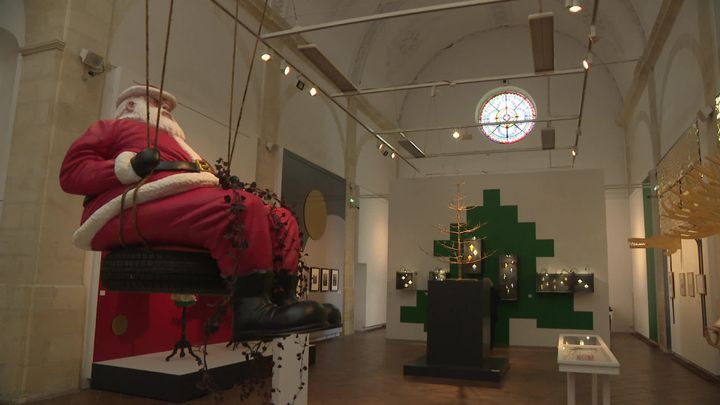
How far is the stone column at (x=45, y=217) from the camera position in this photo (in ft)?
16.9

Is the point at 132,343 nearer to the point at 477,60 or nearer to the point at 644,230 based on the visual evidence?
the point at 644,230

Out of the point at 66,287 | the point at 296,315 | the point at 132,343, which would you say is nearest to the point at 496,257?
the point at 132,343

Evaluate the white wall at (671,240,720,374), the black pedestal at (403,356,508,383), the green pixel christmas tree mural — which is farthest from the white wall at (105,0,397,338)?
the white wall at (671,240,720,374)

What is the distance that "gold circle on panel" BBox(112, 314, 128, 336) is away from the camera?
235 inches

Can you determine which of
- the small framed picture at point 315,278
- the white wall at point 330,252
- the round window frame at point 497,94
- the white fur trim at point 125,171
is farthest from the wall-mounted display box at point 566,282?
the white fur trim at point 125,171

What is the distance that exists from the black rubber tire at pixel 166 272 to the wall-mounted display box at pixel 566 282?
32.0 ft

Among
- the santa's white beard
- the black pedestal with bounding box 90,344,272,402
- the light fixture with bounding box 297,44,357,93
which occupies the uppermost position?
the light fixture with bounding box 297,44,357,93

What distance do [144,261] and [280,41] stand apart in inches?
367

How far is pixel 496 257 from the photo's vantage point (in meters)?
10.7

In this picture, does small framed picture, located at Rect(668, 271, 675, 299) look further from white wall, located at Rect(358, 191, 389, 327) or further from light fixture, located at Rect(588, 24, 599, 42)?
white wall, located at Rect(358, 191, 389, 327)

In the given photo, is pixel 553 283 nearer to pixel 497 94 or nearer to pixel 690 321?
pixel 690 321

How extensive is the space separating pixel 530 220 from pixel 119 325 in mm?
7528

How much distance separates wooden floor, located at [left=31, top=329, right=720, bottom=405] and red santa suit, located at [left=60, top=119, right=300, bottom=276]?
419 centimetres

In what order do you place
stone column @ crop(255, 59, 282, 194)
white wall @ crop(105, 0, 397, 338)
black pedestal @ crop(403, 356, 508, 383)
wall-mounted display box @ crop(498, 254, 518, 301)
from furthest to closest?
1. wall-mounted display box @ crop(498, 254, 518, 301)
2. stone column @ crop(255, 59, 282, 194)
3. black pedestal @ crop(403, 356, 508, 383)
4. white wall @ crop(105, 0, 397, 338)
